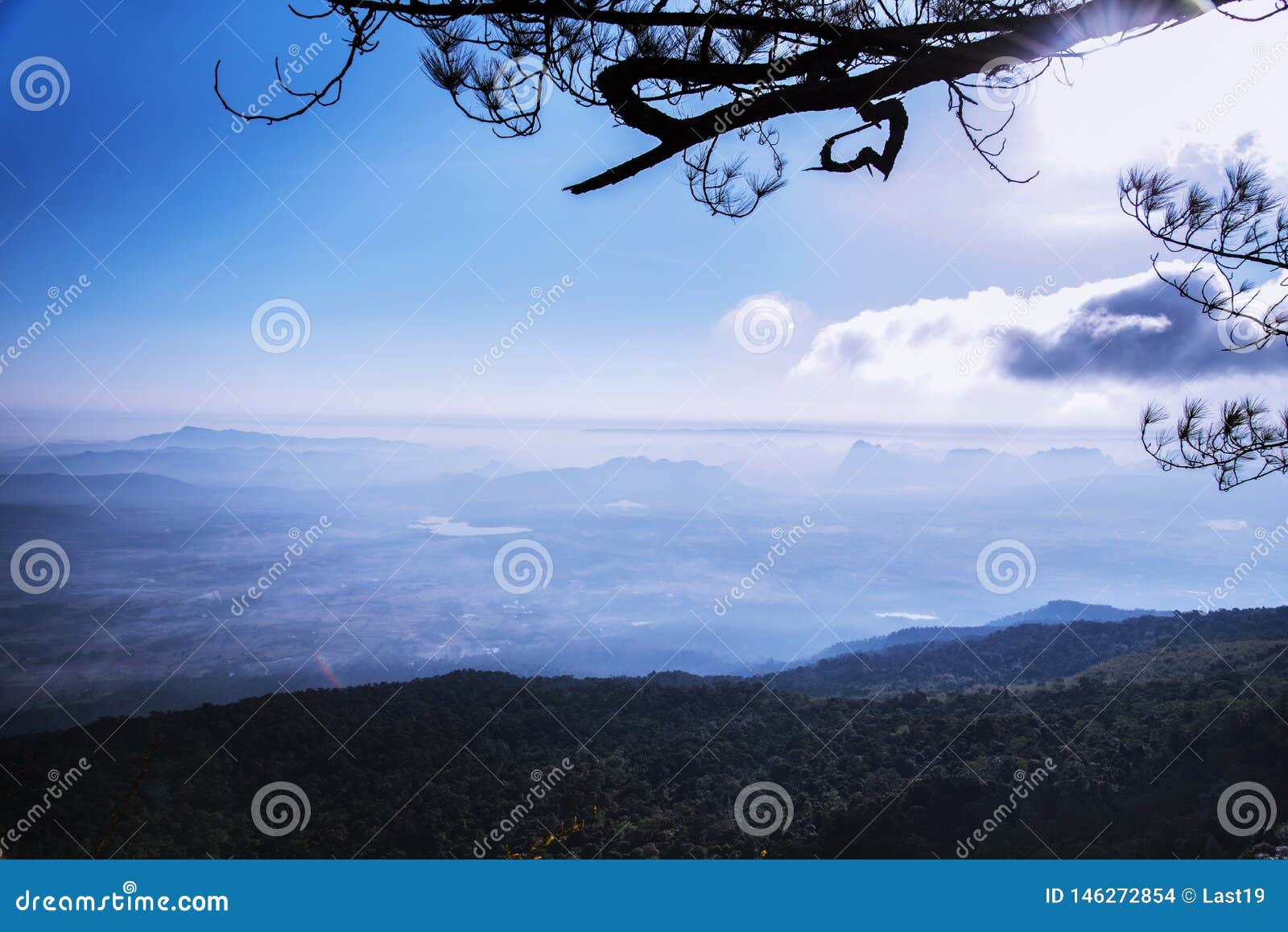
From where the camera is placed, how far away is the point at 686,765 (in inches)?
164

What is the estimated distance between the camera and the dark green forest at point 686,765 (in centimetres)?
354

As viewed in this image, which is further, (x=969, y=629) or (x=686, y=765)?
(x=969, y=629)

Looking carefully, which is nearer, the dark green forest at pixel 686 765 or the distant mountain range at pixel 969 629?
the dark green forest at pixel 686 765

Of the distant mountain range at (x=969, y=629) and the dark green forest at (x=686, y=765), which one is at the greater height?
the distant mountain range at (x=969, y=629)

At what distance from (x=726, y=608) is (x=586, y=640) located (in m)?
1.37

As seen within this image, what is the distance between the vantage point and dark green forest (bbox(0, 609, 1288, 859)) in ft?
11.6

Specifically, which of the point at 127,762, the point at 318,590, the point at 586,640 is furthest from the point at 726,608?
the point at 127,762

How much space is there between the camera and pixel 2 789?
3.80 meters

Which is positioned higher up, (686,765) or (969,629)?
(969,629)

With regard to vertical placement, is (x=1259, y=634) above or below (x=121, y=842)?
above

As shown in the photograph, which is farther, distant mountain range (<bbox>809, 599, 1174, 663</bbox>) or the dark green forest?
distant mountain range (<bbox>809, 599, 1174, 663</bbox>)

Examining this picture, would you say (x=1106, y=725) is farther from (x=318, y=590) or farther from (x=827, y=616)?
(x=318, y=590)
